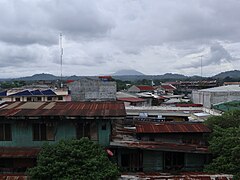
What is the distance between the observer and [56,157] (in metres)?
12.2

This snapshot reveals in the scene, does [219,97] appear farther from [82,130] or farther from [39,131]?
[39,131]

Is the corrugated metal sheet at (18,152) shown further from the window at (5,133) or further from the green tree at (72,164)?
the green tree at (72,164)

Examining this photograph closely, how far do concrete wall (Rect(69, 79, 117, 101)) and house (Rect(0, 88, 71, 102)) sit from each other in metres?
5.19

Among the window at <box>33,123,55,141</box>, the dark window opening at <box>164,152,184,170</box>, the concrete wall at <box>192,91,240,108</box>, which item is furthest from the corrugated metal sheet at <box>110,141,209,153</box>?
the concrete wall at <box>192,91,240,108</box>

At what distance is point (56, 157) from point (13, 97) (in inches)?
1187

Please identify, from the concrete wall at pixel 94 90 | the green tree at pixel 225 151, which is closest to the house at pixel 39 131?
the green tree at pixel 225 151

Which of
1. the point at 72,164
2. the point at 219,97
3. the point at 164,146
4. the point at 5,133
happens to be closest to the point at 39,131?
the point at 5,133

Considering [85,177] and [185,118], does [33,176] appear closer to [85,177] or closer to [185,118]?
[85,177]

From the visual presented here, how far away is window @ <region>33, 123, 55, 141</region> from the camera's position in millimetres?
15797

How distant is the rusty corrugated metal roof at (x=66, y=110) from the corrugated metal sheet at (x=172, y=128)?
1902 millimetres

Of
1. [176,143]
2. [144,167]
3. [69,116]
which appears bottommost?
[144,167]

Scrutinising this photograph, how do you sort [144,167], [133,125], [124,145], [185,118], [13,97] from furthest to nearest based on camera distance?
[13,97], [185,118], [133,125], [144,167], [124,145]

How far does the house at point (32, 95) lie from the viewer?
1566 inches

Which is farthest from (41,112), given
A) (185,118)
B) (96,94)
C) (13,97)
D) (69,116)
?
(13,97)
